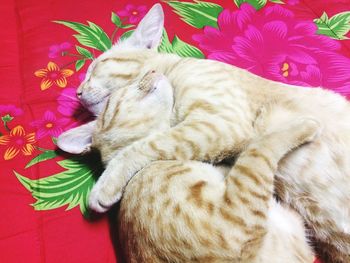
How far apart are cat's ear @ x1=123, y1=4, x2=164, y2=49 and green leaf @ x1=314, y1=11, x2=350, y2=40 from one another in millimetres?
805

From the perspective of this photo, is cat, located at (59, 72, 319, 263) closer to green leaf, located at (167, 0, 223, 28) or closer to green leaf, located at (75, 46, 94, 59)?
green leaf, located at (75, 46, 94, 59)

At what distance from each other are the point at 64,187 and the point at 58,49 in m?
0.78

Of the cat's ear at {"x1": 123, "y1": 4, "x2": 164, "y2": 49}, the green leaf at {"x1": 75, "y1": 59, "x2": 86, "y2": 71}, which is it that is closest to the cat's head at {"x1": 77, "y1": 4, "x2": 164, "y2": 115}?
the cat's ear at {"x1": 123, "y1": 4, "x2": 164, "y2": 49}

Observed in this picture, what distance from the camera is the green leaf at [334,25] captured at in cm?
202

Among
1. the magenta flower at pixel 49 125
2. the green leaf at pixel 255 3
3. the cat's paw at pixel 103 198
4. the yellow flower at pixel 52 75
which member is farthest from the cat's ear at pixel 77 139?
the green leaf at pixel 255 3

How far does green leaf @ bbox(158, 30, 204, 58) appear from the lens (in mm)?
1927

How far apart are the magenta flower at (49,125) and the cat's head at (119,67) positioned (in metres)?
0.12

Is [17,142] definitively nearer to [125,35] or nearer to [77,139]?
[77,139]

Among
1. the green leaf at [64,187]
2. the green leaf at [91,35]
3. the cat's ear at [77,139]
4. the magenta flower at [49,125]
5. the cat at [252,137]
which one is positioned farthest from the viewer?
the green leaf at [91,35]

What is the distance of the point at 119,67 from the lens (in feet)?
5.58

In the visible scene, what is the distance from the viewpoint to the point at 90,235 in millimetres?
1325

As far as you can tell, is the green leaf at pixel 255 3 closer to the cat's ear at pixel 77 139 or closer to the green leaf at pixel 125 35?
the green leaf at pixel 125 35

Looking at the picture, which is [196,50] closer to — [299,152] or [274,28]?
[274,28]

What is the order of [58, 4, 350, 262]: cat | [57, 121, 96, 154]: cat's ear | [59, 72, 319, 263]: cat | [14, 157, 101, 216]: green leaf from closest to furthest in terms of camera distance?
1. [59, 72, 319, 263]: cat
2. [58, 4, 350, 262]: cat
3. [14, 157, 101, 216]: green leaf
4. [57, 121, 96, 154]: cat's ear
